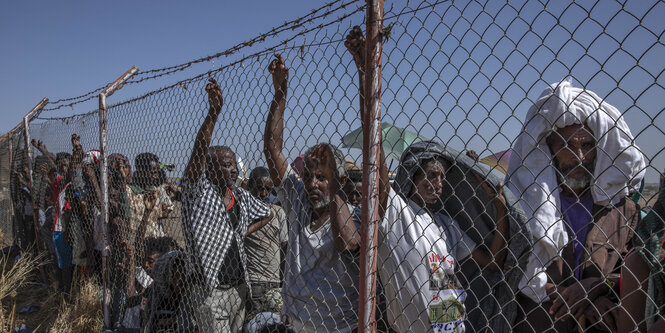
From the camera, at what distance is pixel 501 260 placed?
6.72ft

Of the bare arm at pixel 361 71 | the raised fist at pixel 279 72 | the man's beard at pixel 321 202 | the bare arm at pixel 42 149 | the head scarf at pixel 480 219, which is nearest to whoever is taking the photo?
the bare arm at pixel 361 71

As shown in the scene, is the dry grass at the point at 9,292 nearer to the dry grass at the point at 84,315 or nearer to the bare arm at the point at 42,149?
the dry grass at the point at 84,315

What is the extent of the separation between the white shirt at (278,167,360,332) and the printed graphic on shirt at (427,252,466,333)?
0.45 metres

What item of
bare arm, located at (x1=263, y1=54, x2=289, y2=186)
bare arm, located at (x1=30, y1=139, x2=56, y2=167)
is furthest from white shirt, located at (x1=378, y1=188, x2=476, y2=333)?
bare arm, located at (x1=30, y1=139, x2=56, y2=167)

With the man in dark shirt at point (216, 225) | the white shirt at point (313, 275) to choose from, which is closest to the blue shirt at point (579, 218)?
the white shirt at point (313, 275)

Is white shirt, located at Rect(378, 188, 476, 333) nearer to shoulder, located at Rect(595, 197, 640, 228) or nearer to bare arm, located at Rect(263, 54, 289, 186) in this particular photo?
shoulder, located at Rect(595, 197, 640, 228)

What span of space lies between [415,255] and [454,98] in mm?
833

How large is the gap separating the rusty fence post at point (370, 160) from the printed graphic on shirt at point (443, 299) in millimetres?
343

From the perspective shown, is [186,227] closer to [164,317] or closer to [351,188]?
[164,317]

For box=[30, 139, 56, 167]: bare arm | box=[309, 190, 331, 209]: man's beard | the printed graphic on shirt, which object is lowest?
the printed graphic on shirt

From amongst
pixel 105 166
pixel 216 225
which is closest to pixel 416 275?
pixel 216 225

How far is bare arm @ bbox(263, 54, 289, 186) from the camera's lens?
2.37 m

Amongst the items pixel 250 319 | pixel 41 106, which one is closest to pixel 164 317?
pixel 250 319

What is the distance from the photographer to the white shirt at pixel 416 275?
198cm
